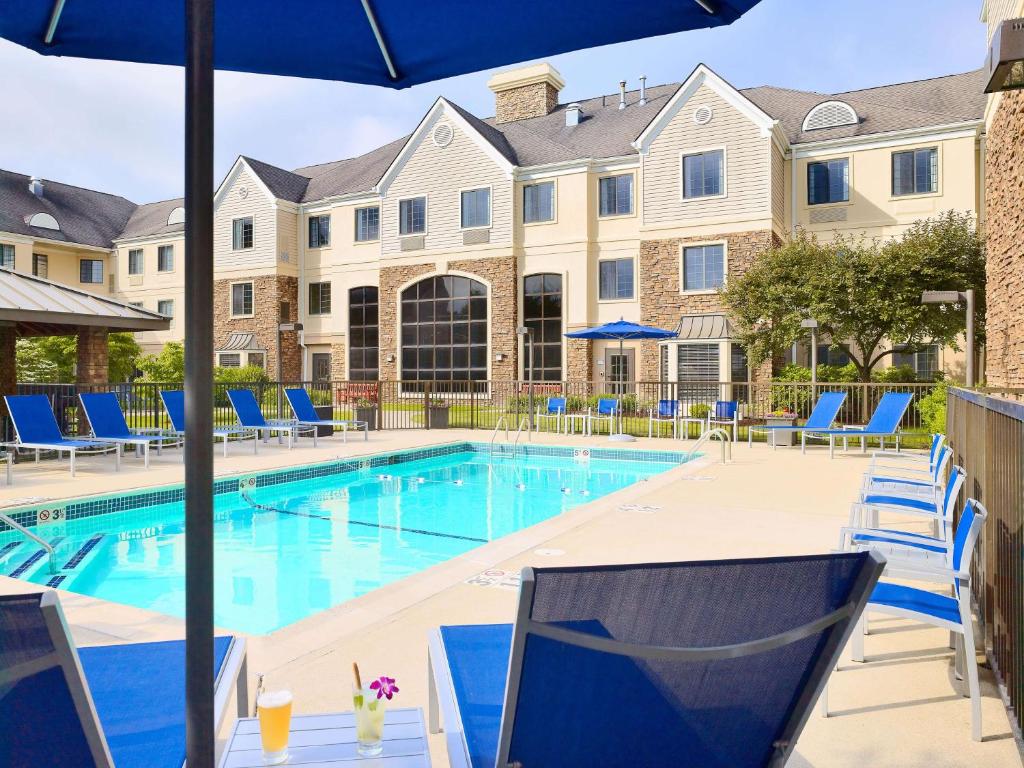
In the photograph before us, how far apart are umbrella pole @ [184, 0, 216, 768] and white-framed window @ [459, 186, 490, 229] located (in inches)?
955

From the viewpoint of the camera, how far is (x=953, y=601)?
123 inches

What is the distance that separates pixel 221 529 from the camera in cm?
811

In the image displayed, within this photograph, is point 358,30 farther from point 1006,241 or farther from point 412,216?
point 412,216

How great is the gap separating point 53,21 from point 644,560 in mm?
4773

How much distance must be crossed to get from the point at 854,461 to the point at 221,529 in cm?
924

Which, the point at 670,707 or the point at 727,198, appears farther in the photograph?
the point at 727,198

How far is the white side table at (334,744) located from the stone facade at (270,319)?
91.0 feet

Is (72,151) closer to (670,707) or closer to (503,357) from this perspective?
(503,357)

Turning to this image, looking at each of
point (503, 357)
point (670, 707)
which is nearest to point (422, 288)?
point (503, 357)

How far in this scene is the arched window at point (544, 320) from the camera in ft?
78.9

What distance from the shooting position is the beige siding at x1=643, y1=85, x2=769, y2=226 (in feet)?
68.9

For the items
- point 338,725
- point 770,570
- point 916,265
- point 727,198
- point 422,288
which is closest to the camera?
point 770,570

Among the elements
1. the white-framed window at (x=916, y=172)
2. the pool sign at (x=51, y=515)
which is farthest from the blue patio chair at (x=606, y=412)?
the white-framed window at (x=916, y=172)

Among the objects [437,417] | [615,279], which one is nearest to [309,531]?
[437,417]
